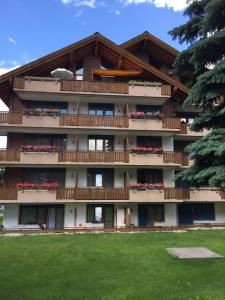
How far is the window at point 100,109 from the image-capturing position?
87.7 ft

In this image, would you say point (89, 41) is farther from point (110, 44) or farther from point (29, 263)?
point (29, 263)

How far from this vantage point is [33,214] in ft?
79.9

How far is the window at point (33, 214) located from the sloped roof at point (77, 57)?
10019mm

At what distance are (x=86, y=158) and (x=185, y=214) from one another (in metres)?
10.1

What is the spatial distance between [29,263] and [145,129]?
15.5 m

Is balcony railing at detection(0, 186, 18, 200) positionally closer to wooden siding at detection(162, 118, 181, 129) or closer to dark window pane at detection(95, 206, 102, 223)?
dark window pane at detection(95, 206, 102, 223)

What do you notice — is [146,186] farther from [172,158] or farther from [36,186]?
[36,186]

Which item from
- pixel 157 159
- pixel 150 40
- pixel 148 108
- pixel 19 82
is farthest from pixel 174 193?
pixel 19 82

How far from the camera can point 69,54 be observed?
2684cm

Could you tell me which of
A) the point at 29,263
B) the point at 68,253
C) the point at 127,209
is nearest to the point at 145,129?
the point at 127,209

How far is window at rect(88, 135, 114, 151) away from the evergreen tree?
47.1ft

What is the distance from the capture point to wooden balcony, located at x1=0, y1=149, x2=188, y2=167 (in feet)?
77.0

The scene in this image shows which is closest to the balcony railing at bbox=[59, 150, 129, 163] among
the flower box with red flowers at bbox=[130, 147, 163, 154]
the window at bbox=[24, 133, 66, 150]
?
the flower box with red flowers at bbox=[130, 147, 163, 154]

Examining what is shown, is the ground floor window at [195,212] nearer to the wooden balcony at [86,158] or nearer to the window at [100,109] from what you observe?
the wooden balcony at [86,158]
